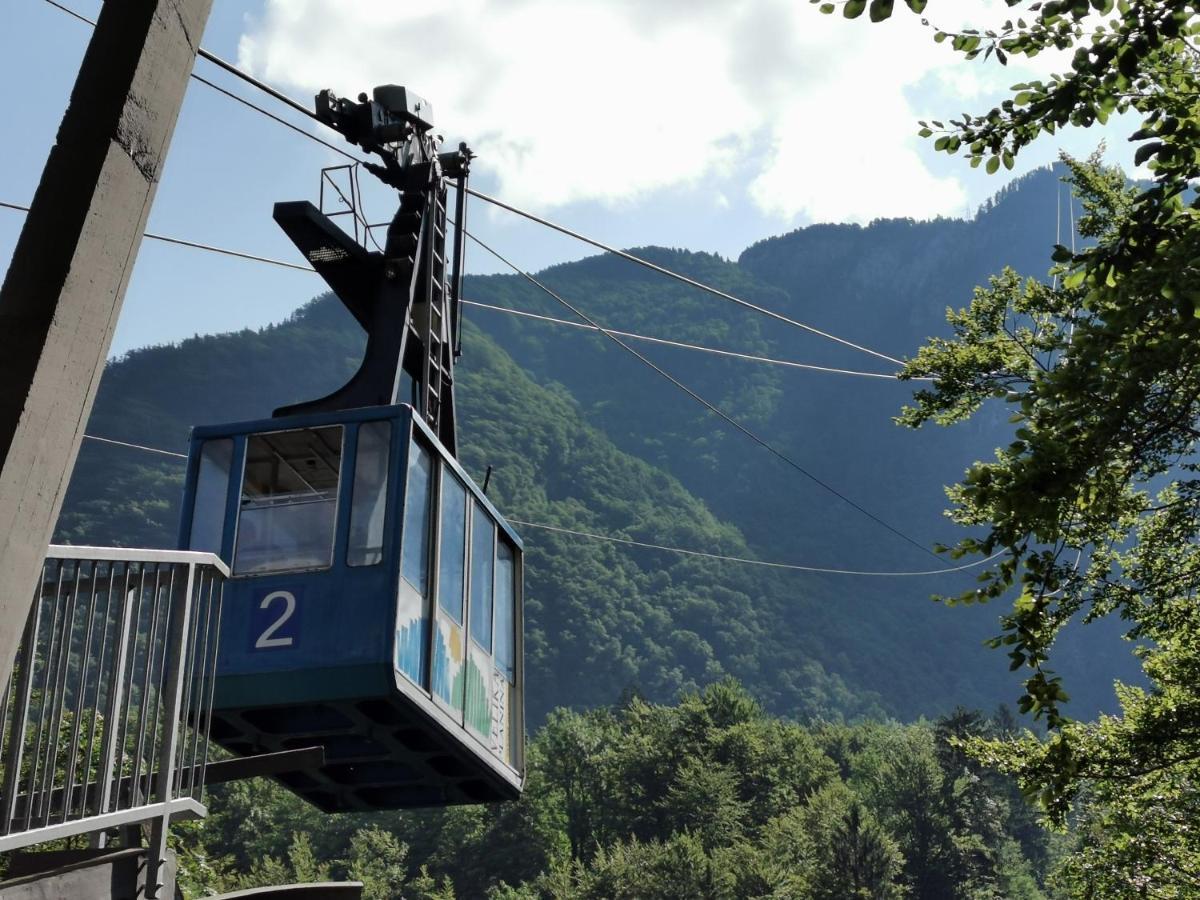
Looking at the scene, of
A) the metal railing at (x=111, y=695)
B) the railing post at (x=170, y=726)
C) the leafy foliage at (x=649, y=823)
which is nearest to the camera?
the metal railing at (x=111, y=695)

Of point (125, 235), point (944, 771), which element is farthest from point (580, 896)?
point (125, 235)

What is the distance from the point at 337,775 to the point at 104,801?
25.9 feet

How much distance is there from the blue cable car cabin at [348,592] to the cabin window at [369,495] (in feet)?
0.04

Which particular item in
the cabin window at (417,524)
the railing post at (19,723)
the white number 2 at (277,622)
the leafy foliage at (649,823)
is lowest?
the railing post at (19,723)

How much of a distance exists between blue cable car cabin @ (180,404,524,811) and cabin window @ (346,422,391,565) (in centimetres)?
1

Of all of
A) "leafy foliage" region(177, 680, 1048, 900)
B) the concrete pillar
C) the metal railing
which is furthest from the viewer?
"leafy foliage" region(177, 680, 1048, 900)

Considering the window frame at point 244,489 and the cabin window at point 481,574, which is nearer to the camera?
the window frame at point 244,489

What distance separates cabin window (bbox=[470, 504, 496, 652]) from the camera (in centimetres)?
1220

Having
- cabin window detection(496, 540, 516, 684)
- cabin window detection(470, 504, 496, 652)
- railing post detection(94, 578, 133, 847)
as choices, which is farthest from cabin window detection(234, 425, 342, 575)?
railing post detection(94, 578, 133, 847)

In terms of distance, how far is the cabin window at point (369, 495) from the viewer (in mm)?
10578

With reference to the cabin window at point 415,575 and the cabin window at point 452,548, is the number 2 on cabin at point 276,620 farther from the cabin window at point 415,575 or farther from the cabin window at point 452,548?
the cabin window at point 452,548

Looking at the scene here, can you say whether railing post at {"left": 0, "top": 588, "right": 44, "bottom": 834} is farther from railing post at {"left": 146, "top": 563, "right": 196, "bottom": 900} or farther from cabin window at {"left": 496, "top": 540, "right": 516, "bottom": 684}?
cabin window at {"left": 496, "top": 540, "right": 516, "bottom": 684}

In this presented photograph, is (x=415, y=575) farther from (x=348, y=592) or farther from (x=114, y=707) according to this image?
(x=114, y=707)

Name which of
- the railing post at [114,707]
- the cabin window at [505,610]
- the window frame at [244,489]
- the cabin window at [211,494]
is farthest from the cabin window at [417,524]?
the railing post at [114,707]
